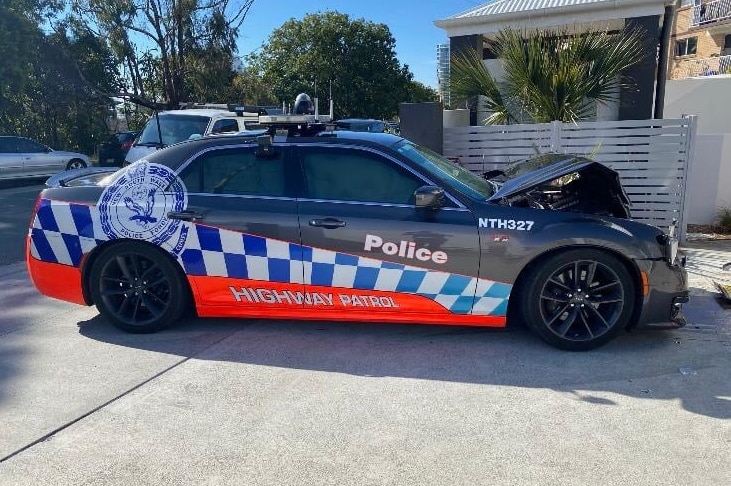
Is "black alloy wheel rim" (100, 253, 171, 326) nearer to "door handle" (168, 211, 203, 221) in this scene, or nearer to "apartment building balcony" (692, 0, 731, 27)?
"door handle" (168, 211, 203, 221)

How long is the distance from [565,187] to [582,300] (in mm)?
1382

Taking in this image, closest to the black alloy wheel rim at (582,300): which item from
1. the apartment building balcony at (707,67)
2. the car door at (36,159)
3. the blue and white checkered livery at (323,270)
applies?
the blue and white checkered livery at (323,270)

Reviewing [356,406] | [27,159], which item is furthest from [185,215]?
[27,159]

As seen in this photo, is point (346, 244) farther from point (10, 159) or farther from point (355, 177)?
point (10, 159)

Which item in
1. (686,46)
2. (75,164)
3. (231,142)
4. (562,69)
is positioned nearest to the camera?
(231,142)

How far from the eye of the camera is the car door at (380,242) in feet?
13.1

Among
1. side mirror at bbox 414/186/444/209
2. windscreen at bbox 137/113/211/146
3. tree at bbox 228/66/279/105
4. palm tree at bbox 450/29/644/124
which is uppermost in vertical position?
tree at bbox 228/66/279/105

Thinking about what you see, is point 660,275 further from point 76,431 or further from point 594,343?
point 76,431

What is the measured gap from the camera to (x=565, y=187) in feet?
16.4

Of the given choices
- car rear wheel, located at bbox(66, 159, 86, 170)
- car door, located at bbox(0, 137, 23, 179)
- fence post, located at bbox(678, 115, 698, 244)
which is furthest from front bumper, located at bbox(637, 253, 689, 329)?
car rear wheel, located at bbox(66, 159, 86, 170)

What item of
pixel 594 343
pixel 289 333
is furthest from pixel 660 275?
pixel 289 333

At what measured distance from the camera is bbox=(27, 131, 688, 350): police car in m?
3.95

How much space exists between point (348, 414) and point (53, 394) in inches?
72.4

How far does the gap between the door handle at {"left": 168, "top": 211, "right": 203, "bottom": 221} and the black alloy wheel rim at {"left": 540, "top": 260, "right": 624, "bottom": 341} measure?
2556 millimetres
